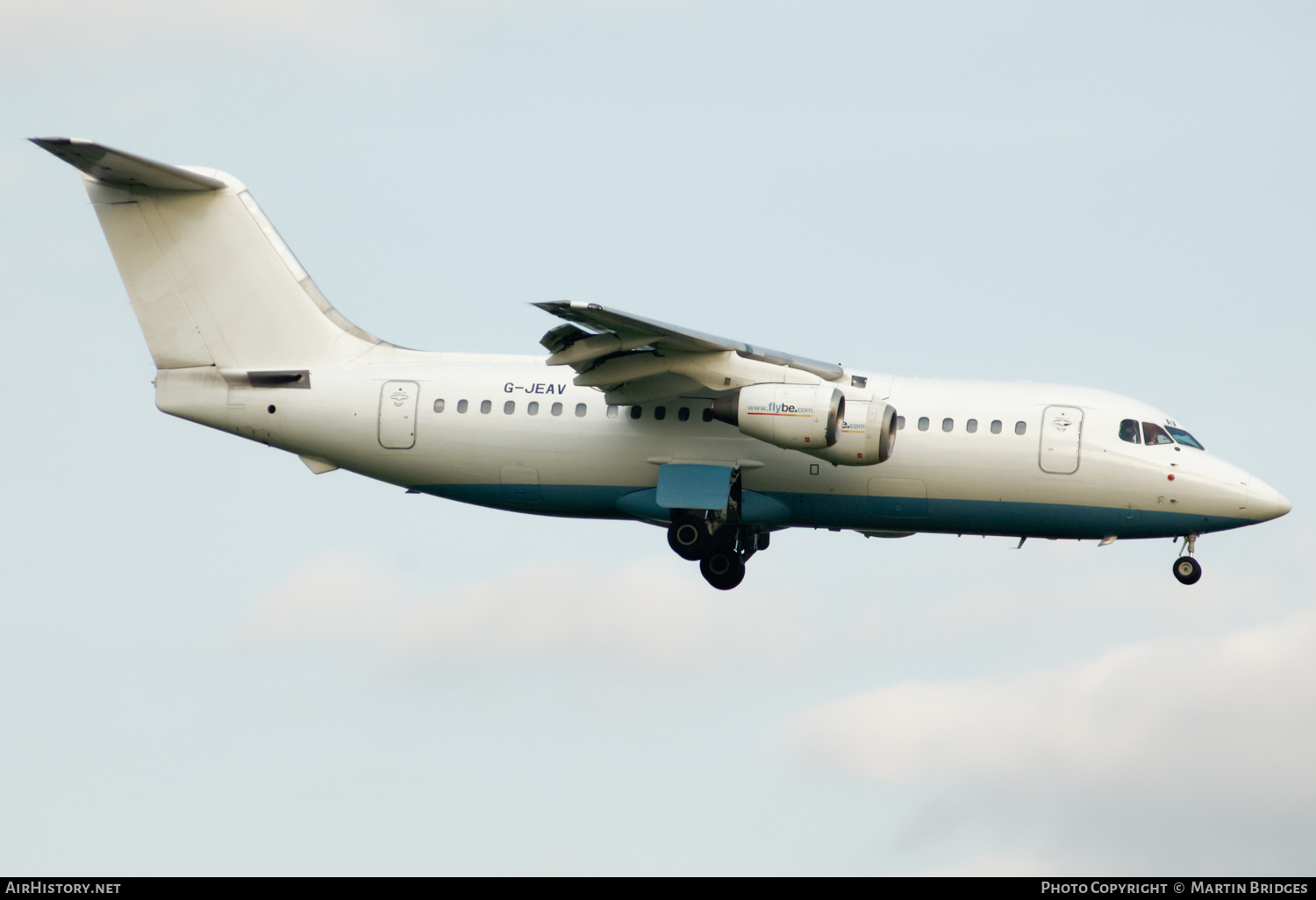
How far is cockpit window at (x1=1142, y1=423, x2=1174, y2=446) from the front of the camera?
2341 cm

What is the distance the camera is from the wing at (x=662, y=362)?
74.4ft

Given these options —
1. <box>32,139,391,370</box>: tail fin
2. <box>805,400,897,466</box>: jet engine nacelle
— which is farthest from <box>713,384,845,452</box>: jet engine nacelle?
<box>32,139,391,370</box>: tail fin

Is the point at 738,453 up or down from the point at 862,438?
down

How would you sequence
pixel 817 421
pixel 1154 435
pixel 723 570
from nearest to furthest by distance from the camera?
1. pixel 817 421
2. pixel 1154 435
3. pixel 723 570

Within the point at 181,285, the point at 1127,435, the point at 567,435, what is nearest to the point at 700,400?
the point at 567,435

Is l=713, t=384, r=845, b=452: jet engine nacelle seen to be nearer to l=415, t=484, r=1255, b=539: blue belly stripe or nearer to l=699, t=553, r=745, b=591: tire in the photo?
l=415, t=484, r=1255, b=539: blue belly stripe

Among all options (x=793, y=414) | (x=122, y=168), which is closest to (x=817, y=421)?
(x=793, y=414)

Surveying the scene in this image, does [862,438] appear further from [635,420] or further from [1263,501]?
[1263,501]

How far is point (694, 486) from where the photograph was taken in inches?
934

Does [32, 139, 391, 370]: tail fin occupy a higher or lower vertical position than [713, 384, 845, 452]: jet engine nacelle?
higher

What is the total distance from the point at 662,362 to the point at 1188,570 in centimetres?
836

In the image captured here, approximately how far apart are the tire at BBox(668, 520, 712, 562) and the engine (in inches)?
81.7

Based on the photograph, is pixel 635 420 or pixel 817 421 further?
pixel 635 420
